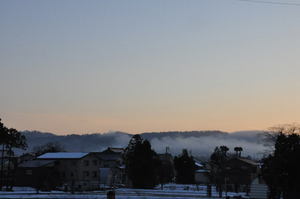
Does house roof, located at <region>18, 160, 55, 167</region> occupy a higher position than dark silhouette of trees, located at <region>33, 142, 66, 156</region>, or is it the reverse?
dark silhouette of trees, located at <region>33, 142, 66, 156</region>

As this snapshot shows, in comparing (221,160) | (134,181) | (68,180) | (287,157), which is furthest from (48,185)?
(287,157)

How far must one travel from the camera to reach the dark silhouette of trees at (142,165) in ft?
267

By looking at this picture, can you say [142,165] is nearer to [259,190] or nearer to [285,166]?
[259,190]

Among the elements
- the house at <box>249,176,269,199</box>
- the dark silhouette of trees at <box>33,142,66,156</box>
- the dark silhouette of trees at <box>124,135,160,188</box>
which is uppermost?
the dark silhouette of trees at <box>33,142,66,156</box>

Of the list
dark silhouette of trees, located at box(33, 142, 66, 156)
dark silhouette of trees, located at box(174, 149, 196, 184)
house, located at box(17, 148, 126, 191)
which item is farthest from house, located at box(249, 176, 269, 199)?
dark silhouette of trees, located at box(33, 142, 66, 156)

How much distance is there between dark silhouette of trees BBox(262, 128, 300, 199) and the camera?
3950 cm

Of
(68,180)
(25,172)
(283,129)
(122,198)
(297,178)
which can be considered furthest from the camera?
(68,180)

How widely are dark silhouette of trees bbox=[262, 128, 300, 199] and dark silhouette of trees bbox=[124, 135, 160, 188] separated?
1607 inches

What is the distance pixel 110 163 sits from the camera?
126m

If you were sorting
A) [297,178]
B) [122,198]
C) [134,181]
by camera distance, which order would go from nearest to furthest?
[297,178] → [122,198] → [134,181]

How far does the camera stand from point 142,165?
8169 cm

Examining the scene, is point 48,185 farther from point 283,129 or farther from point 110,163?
point 110,163

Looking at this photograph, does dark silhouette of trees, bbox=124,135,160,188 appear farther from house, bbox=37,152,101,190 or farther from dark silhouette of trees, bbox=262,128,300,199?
dark silhouette of trees, bbox=262,128,300,199

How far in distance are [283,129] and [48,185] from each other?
37.3 m
